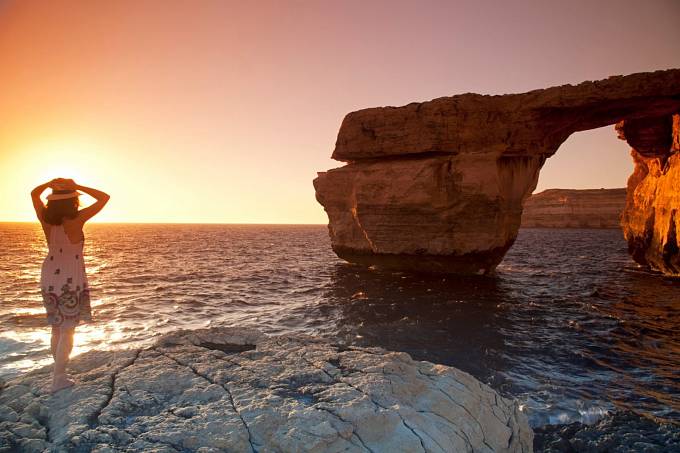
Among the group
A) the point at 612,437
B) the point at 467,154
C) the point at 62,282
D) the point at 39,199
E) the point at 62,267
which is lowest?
the point at 612,437

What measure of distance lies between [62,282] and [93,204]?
3.16 feet

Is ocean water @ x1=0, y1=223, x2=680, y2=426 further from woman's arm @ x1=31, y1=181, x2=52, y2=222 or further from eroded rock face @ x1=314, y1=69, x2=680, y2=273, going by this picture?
woman's arm @ x1=31, y1=181, x2=52, y2=222

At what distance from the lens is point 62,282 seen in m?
4.28

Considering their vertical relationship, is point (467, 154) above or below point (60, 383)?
above

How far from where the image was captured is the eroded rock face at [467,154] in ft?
56.6

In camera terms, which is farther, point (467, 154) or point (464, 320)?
point (467, 154)

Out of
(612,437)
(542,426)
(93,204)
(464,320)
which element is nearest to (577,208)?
(464,320)

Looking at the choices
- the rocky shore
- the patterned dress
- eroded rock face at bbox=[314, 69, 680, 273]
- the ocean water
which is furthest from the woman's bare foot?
eroded rock face at bbox=[314, 69, 680, 273]

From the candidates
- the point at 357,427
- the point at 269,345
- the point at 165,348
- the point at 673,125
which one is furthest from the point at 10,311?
the point at 673,125

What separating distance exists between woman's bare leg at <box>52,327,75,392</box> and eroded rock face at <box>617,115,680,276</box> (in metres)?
23.4

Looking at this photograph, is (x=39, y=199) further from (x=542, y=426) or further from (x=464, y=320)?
(x=464, y=320)

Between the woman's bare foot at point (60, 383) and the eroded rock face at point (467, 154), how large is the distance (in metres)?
16.6

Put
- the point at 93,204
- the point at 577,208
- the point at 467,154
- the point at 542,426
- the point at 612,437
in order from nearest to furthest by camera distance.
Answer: the point at 93,204, the point at 612,437, the point at 542,426, the point at 467,154, the point at 577,208

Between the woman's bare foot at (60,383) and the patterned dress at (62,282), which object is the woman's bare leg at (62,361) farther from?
the patterned dress at (62,282)
